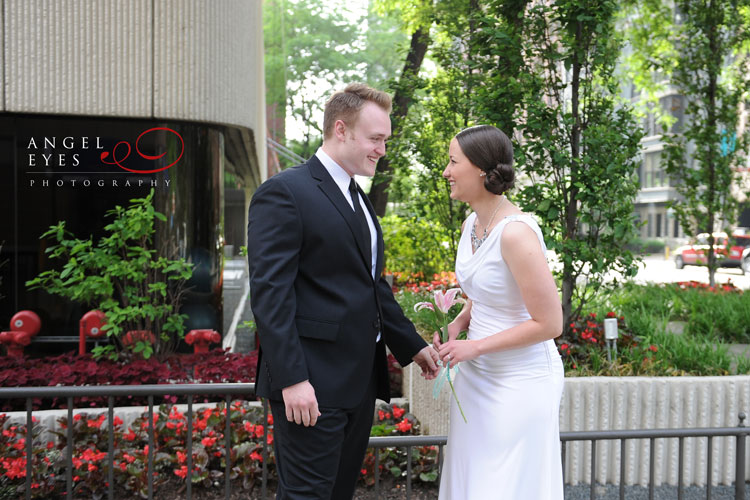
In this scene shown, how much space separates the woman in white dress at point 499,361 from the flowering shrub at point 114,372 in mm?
3526

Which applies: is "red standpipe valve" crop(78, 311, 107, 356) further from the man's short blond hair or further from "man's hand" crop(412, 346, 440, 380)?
the man's short blond hair

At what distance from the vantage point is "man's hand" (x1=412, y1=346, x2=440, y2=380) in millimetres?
2859

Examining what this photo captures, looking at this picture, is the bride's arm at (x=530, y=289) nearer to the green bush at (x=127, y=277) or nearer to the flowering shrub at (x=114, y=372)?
the flowering shrub at (x=114, y=372)

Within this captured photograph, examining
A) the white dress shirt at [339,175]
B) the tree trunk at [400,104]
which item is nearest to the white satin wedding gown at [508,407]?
the white dress shirt at [339,175]

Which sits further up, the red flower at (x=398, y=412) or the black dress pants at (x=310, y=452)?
the black dress pants at (x=310, y=452)

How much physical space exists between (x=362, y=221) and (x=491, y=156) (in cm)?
54

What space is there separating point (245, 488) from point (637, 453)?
2796mm

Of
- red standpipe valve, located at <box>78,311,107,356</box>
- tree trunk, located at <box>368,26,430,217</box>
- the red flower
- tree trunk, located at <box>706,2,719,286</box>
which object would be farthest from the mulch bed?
tree trunk, located at <box>706,2,719,286</box>

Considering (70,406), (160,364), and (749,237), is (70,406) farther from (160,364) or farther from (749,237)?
(749,237)

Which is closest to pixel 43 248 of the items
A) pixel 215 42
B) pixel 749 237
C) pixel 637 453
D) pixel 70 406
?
pixel 215 42

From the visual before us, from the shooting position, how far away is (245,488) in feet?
15.3

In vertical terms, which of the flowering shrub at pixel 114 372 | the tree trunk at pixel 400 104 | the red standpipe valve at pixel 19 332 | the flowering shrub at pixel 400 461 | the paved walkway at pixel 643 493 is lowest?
the paved walkway at pixel 643 493

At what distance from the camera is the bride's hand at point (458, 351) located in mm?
2574

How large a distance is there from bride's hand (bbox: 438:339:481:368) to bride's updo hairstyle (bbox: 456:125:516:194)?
0.58 metres
